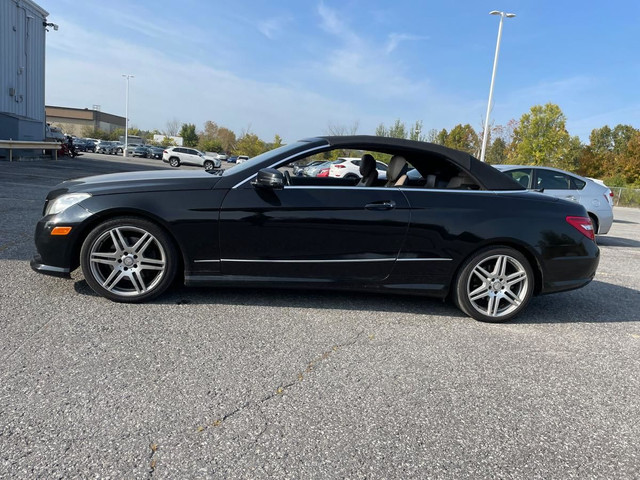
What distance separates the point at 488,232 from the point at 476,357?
116 cm

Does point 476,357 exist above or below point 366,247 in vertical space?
below

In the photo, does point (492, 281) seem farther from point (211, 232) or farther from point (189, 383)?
point (189, 383)

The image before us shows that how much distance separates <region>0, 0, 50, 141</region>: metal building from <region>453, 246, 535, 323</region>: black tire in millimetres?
28035

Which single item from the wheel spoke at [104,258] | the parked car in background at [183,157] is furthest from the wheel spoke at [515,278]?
the parked car in background at [183,157]

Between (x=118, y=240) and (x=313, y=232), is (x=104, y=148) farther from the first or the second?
(x=313, y=232)

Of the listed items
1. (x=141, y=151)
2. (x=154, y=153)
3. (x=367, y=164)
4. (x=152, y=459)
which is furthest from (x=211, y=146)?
(x=152, y=459)

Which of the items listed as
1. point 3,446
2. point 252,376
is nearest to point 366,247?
point 252,376

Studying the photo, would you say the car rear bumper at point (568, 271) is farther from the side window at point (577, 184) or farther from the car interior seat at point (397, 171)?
the side window at point (577, 184)

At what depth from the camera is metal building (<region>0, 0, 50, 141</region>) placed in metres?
24.7

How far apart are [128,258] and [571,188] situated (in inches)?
340

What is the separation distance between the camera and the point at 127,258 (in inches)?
146

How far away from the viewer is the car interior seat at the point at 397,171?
4267 mm

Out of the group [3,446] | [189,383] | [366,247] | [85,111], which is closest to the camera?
[3,446]

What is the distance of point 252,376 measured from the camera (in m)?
2.73
